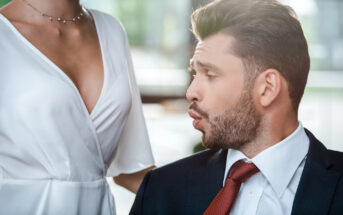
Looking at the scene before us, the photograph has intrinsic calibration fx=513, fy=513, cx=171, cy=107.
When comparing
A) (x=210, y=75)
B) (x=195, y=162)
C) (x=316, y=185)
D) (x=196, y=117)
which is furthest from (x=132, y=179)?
(x=316, y=185)

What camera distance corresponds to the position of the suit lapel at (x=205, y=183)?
1679 millimetres

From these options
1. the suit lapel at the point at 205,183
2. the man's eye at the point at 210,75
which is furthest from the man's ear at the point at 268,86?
the suit lapel at the point at 205,183

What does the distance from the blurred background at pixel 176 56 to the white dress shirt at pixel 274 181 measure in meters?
4.36

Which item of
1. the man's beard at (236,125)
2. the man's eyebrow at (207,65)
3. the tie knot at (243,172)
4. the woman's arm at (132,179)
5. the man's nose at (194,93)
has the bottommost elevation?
the woman's arm at (132,179)

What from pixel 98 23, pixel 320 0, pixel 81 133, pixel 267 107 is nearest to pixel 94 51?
pixel 98 23

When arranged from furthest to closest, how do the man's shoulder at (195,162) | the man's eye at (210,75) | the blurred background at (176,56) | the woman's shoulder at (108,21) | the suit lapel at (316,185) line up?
the blurred background at (176,56) < the woman's shoulder at (108,21) < the man's shoulder at (195,162) < the man's eye at (210,75) < the suit lapel at (316,185)

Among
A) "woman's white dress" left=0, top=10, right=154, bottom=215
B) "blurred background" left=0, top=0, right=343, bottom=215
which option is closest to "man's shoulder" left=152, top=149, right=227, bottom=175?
"woman's white dress" left=0, top=10, right=154, bottom=215

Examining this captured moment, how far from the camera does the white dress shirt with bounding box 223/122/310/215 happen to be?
1.61m

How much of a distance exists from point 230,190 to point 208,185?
12 cm

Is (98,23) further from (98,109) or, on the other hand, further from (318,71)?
(318,71)

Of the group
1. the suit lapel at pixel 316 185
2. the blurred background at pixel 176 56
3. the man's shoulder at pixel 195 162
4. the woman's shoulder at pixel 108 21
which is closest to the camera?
the suit lapel at pixel 316 185

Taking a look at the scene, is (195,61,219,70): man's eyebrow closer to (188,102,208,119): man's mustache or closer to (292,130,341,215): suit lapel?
(188,102,208,119): man's mustache

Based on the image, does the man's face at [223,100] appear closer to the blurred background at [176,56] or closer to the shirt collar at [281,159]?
the shirt collar at [281,159]

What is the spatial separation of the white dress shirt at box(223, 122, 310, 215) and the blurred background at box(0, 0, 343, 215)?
4356 millimetres
